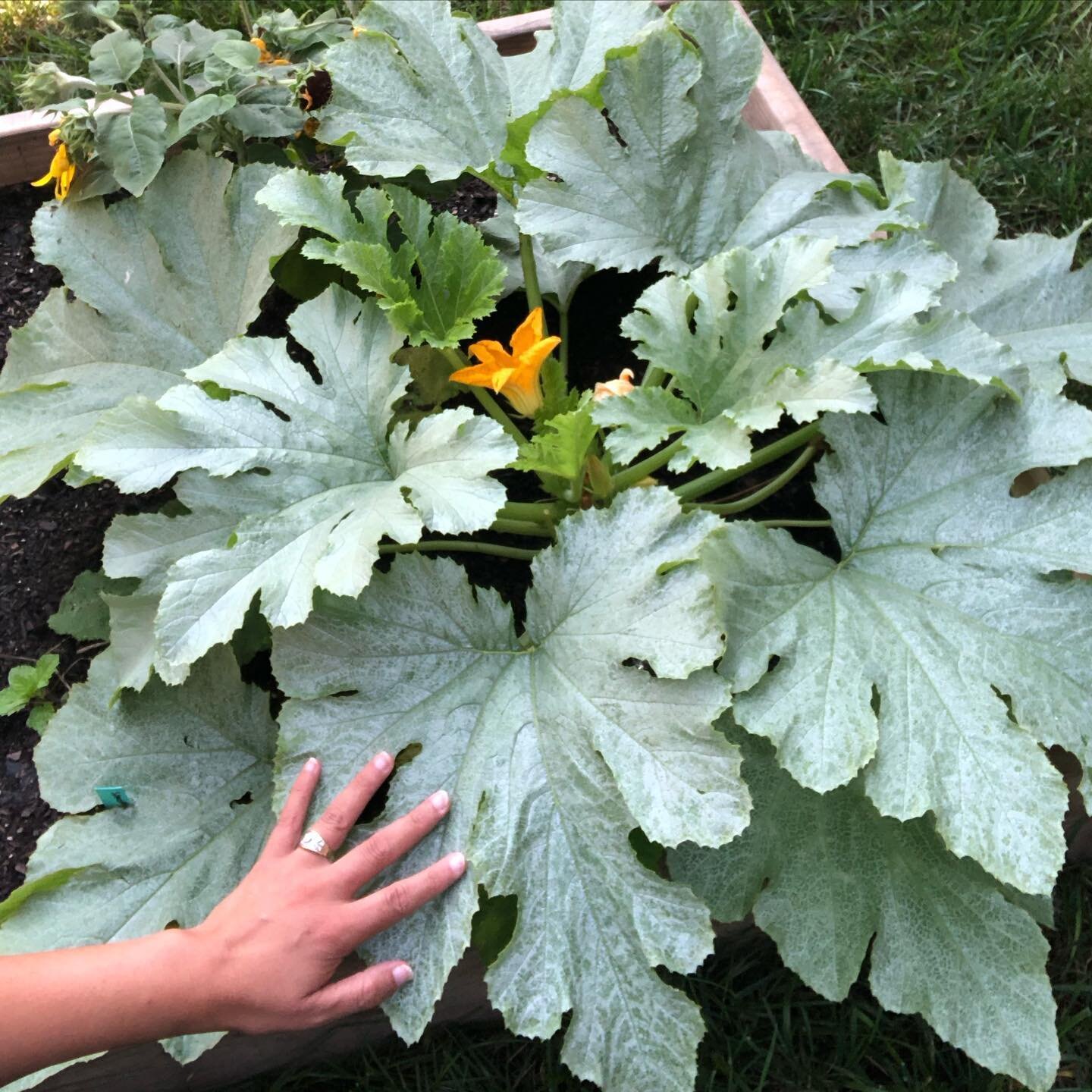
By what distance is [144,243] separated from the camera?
1.85 metres

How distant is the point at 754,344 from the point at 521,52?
107 centimetres

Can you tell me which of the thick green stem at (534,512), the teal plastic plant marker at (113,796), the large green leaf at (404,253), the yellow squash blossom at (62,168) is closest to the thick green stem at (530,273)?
the large green leaf at (404,253)

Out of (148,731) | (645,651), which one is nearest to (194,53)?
(148,731)

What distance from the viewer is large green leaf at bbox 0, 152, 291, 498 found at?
1815mm

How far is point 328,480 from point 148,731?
446mm

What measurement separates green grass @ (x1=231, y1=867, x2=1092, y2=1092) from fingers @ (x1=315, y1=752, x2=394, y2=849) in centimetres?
58

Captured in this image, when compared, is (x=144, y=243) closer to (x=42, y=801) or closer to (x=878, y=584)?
(x=42, y=801)

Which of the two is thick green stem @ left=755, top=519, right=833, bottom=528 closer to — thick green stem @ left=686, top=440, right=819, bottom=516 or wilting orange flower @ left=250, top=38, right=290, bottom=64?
thick green stem @ left=686, top=440, right=819, bottom=516

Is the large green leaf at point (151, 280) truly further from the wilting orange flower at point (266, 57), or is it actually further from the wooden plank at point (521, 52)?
the wooden plank at point (521, 52)

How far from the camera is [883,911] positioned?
1601 mm

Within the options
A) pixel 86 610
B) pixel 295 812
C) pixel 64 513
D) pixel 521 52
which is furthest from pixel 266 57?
pixel 295 812

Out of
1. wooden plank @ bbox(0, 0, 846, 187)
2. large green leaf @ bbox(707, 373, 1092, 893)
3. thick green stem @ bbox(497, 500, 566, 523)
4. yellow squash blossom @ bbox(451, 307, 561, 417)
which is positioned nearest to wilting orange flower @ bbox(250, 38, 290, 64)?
wooden plank @ bbox(0, 0, 846, 187)

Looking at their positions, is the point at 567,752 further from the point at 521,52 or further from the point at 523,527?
the point at 521,52

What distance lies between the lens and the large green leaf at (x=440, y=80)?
68.9 inches
